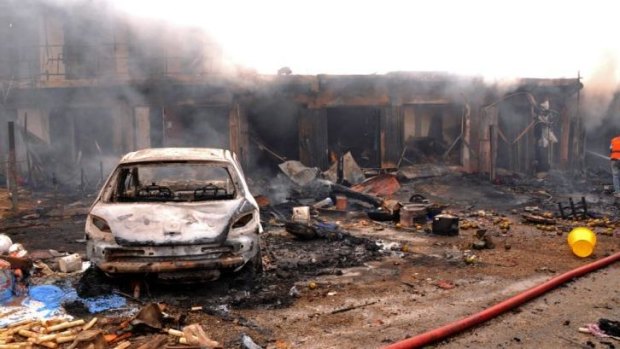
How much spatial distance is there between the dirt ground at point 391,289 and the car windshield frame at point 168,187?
1009 millimetres

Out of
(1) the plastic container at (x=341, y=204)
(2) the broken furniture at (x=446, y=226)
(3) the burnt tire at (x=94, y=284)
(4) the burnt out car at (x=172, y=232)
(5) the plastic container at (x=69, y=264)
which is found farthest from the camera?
(1) the plastic container at (x=341, y=204)

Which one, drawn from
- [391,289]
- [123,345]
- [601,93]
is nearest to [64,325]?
[123,345]

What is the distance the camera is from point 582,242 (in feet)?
23.2

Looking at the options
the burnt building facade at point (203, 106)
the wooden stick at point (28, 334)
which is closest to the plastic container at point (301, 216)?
the wooden stick at point (28, 334)

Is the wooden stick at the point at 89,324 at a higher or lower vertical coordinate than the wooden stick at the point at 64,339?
lower

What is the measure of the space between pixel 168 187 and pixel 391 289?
3.23 m

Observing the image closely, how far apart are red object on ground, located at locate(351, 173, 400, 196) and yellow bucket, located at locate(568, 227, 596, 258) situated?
6.93 m

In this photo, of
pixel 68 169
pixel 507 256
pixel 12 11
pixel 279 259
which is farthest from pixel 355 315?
pixel 12 11

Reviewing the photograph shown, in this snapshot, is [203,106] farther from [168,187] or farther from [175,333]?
[175,333]

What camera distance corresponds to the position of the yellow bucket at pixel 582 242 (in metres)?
7.05

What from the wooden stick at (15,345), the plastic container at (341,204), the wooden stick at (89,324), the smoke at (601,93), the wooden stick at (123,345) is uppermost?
the smoke at (601,93)

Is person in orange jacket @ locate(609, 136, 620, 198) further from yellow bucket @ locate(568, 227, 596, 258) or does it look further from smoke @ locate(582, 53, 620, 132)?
smoke @ locate(582, 53, 620, 132)

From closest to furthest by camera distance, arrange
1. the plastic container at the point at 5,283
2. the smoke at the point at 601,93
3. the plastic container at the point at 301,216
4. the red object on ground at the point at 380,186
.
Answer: the plastic container at the point at 5,283 < the plastic container at the point at 301,216 < the red object on ground at the point at 380,186 < the smoke at the point at 601,93

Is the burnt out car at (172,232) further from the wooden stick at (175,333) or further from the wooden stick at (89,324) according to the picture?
the wooden stick at (175,333)
